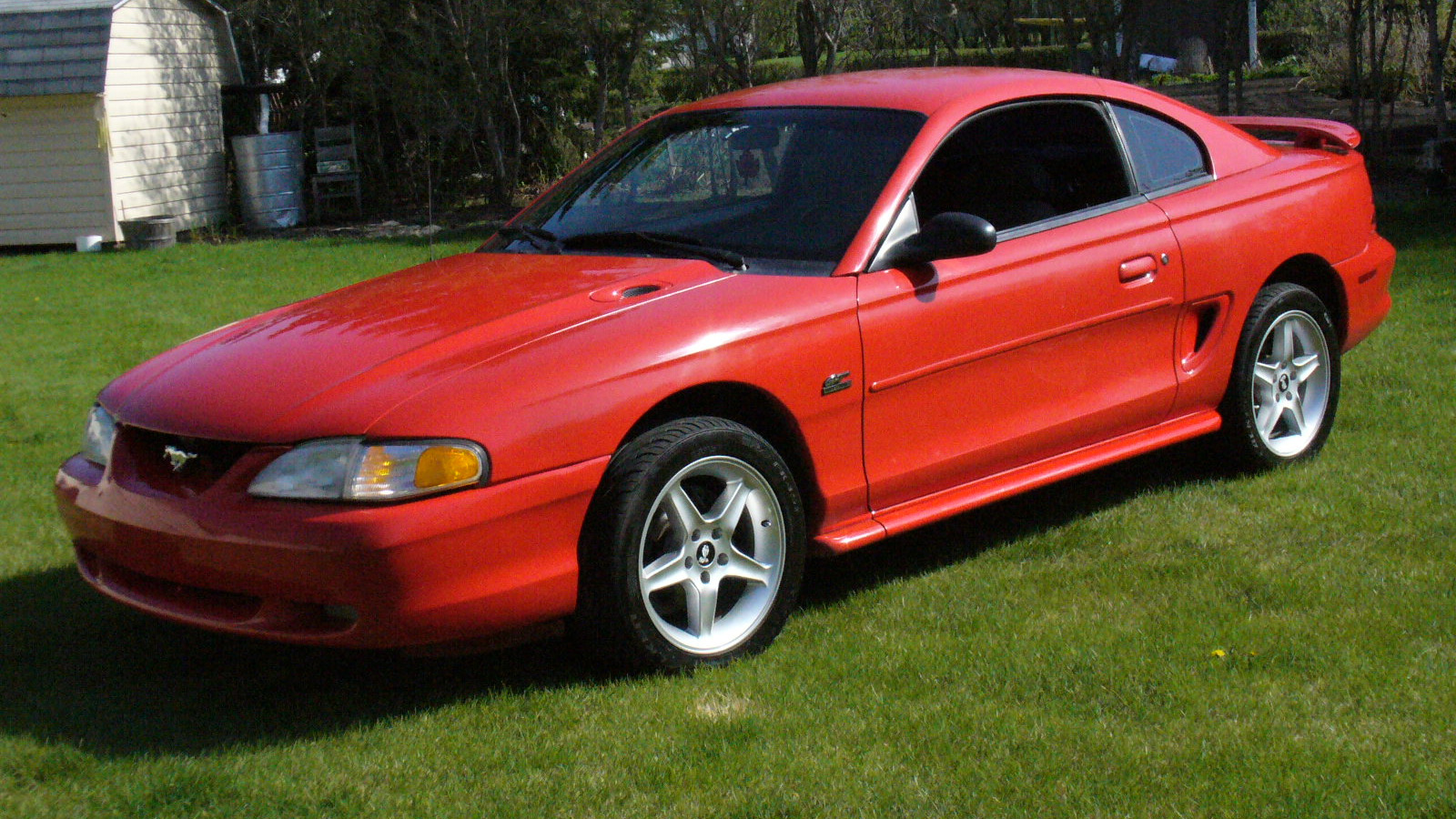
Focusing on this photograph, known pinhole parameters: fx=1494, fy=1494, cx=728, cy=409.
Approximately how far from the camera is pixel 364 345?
3953mm

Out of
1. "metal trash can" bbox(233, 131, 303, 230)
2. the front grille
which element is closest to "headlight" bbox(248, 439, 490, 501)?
the front grille

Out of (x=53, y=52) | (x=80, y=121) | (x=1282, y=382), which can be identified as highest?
(x=53, y=52)

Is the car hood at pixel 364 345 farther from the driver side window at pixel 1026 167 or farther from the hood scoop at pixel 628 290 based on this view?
the driver side window at pixel 1026 167

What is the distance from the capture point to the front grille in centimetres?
370

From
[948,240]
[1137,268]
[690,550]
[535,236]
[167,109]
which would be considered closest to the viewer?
[690,550]

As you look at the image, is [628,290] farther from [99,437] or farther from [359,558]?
[99,437]

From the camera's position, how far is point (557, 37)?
61.9 ft

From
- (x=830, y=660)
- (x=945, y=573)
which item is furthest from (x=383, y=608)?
(x=945, y=573)

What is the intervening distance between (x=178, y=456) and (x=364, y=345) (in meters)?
0.55

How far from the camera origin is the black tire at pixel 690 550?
374cm

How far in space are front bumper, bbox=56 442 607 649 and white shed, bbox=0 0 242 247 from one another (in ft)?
46.7

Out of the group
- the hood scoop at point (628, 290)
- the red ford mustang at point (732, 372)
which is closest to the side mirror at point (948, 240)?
the red ford mustang at point (732, 372)

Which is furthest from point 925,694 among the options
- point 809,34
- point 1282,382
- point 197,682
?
point 809,34

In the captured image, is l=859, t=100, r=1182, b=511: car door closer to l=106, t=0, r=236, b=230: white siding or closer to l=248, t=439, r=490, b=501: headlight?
l=248, t=439, r=490, b=501: headlight
